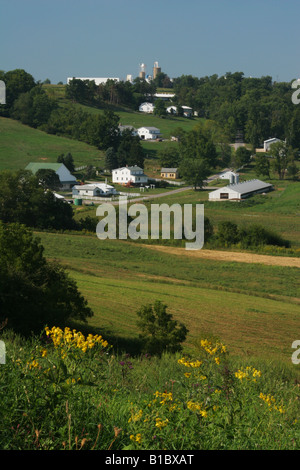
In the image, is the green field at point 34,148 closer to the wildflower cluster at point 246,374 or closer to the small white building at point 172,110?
the small white building at point 172,110

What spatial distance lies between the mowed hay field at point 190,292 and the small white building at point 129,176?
36513 mm

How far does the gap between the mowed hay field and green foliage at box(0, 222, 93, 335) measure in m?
1.82

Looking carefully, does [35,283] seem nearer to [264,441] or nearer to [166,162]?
[264,441]

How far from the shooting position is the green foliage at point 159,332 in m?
16.9

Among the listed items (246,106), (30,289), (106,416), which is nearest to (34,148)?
(246,106)

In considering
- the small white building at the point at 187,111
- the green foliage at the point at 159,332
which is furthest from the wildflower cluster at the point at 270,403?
the small white building at the point at 187,111

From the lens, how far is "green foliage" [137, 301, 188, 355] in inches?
665

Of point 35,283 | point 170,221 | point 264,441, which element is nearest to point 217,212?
point 170,221

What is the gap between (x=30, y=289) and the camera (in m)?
17.6

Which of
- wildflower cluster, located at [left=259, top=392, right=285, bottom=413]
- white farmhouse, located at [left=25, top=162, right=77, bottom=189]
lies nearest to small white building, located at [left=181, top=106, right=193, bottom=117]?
white farmhouse, located at [left=25, top=162, right=77, bottom=189]

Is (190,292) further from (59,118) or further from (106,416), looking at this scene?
(59,118)

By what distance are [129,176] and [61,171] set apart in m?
8.96

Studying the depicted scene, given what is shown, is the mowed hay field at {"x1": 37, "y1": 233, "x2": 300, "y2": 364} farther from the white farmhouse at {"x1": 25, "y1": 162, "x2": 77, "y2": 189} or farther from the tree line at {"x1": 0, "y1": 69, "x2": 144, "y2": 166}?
the tree line at {"x1": 0, "y1": 69, "x2": 144, "y2": 166}
